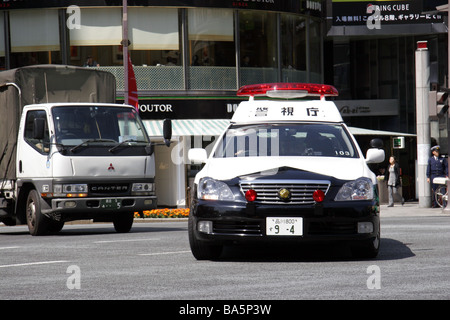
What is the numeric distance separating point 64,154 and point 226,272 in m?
7.56

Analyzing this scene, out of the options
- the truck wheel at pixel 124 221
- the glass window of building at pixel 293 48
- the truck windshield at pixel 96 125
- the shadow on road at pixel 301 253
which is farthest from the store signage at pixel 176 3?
the shadow on road at pixel 301 253

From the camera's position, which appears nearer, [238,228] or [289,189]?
[289,189]

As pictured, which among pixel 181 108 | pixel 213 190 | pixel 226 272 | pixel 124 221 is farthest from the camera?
pixel 181 108

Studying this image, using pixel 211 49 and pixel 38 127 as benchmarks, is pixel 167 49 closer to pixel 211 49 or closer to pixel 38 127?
pixel 211 49

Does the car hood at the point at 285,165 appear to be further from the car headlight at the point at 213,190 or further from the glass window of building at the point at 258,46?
the glass window of building at the point at 258,46

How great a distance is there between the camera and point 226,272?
1015 cm

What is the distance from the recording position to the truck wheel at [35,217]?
17531 millimetres

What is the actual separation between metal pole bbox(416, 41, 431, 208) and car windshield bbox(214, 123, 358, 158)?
1931cm

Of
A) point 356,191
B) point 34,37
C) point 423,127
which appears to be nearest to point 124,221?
point 356,191

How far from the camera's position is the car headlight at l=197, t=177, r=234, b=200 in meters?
10.9

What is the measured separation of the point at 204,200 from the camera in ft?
36.1

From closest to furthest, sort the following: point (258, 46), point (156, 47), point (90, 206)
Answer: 1. point (90, 206)
2. point (156, 47)
3. point (258, 46)

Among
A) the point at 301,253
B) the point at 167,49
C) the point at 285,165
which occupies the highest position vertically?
the point at 167,49

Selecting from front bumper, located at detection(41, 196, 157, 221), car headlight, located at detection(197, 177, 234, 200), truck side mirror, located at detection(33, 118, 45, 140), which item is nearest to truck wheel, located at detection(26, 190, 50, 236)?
front bumper, located at detection(41, 196, 157, 221)
